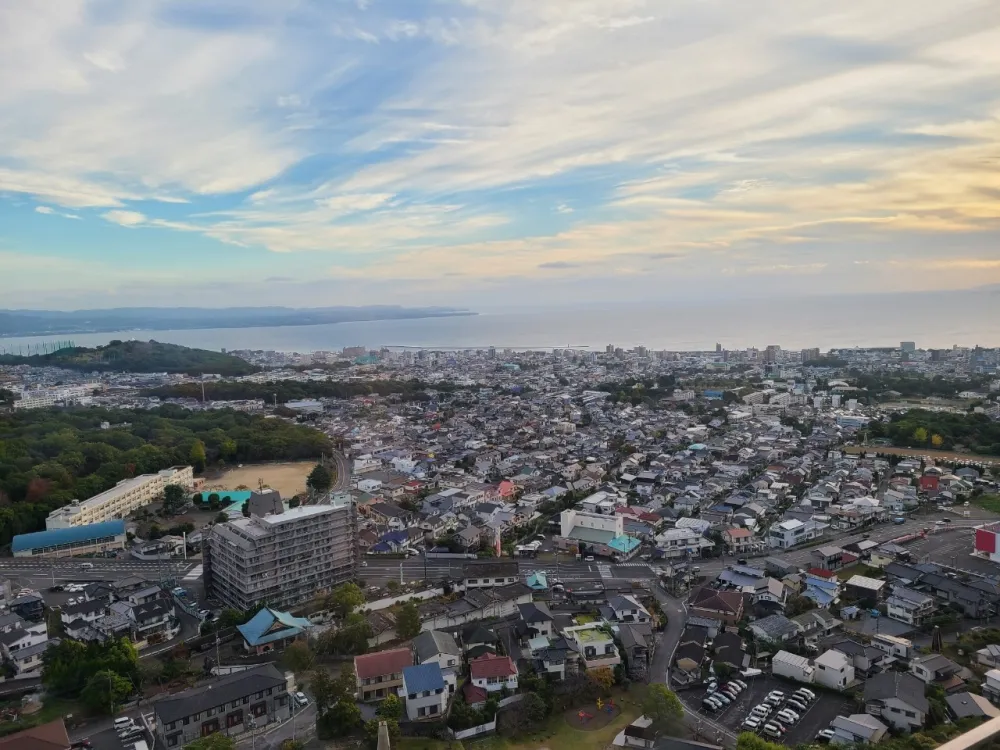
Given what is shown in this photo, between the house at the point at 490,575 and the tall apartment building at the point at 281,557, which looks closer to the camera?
the tall apartment building at the point at 281,557

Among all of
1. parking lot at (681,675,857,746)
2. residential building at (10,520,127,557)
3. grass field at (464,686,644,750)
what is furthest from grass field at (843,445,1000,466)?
residential building at (10,520,127,557)

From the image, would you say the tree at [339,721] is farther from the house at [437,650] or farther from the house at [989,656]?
the house at [989,656]

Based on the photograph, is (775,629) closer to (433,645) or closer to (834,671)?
(834,671)

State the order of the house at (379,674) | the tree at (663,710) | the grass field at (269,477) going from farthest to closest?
the grass field at (269,477) < the house at (379,674) < the tree at (663,710)

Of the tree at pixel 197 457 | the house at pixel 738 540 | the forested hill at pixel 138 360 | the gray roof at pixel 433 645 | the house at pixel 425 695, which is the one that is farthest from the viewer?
the forested hill at pixel 138 360

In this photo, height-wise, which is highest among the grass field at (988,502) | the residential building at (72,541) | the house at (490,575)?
the grass field at (988,502)

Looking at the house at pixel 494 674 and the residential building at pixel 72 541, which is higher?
the house at pixel 494 674

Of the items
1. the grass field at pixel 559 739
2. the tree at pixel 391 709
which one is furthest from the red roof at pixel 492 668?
the tree at pixel 391 709
